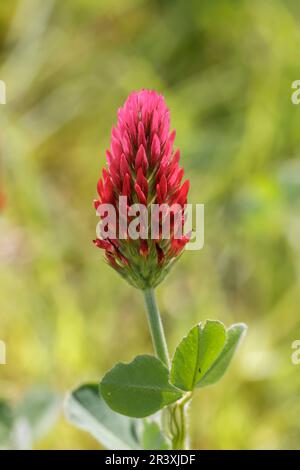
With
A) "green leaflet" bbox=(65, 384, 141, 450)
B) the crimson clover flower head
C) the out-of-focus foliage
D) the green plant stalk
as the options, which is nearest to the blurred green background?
the out-of-focus foliage

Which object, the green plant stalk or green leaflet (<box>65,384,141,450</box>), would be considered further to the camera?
green leaflet (<box>65,384,141,450</box>)

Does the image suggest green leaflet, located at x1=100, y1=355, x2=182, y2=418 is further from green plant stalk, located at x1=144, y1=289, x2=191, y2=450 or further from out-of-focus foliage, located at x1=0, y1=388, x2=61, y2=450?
out-of-focus foliage, located at x1=0, y1=388, x2=61, y2=450

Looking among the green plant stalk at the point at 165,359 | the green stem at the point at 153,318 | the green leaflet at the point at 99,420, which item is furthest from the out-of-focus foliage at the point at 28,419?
the green stem at the point at 153,318

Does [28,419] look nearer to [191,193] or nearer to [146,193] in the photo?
[146,193]

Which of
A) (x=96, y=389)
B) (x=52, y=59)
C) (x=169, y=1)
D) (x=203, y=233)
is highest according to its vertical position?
(x=169, y=1)

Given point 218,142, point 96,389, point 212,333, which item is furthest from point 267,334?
point 212,333

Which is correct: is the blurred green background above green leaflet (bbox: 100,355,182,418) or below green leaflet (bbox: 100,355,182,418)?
above

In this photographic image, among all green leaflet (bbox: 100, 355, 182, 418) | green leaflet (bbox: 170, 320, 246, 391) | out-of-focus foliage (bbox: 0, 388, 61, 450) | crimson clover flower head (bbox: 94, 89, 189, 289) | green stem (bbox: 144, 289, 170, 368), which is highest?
crimson clover flower head (bbox: 94, 89, 189, 289)

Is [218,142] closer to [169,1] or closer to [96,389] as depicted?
[169,1]
